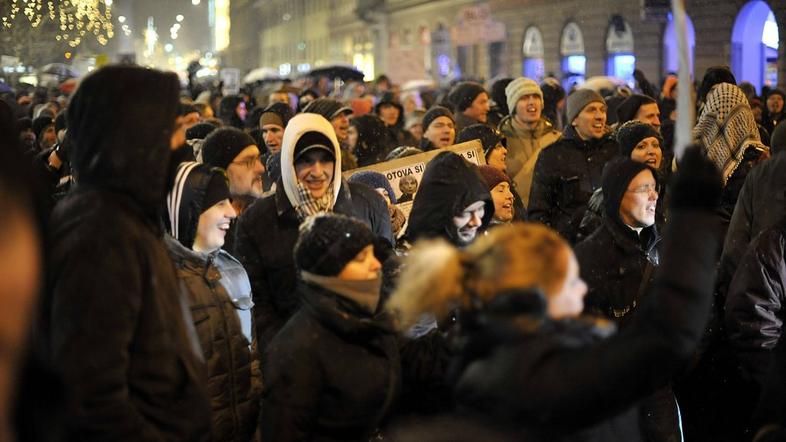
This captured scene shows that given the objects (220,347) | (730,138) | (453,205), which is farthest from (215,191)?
(730,138)

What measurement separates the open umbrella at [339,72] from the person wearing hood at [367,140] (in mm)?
18724

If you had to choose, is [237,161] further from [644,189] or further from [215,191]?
[644,189]

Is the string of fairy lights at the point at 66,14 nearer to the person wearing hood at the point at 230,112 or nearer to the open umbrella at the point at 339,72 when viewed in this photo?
the person wearing hood at the point at 230,112

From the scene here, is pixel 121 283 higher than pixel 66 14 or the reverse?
the reverse

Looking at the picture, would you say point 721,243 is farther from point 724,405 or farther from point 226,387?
point 226,387

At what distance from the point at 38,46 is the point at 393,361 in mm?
18356

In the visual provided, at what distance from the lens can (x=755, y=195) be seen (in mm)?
7000

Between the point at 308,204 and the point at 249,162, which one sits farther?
the point at 249,162

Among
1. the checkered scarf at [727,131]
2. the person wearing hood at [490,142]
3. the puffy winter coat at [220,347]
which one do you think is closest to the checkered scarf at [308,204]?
the puffy winter coat at [220,347]

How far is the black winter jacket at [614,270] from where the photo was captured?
5.55m

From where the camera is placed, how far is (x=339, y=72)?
1212 inches

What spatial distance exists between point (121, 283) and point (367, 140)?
338 inches

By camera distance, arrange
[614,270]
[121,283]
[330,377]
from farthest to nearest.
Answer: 1. [614,270]
2. [330,377]
3. [121,283]

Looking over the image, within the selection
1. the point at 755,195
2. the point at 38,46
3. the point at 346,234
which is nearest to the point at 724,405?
the point at 755,195
